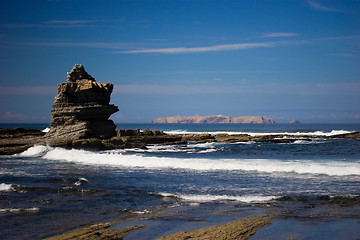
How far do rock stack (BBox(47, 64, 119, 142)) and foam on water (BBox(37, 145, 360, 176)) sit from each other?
112 inches

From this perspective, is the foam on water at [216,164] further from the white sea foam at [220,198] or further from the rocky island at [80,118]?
the white sea foam at [220,198]

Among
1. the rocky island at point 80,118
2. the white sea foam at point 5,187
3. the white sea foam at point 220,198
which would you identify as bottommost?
the white sea foam at point 220,198

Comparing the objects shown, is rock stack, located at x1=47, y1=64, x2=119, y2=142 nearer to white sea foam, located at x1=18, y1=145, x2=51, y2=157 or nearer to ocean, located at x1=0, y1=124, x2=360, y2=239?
white sea foam, located at x1=18, y1=145, x2=51, y2=157

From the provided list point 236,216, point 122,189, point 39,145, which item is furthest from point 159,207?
point 39,145

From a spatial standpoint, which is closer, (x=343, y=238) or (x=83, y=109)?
(x=343, y=238)

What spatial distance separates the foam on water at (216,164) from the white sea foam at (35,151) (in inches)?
16.6

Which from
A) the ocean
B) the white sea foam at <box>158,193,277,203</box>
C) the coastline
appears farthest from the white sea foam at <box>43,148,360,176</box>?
the coastline

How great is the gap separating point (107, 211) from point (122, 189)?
3.20m

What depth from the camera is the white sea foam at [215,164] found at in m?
15.9

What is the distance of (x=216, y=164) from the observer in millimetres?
18531

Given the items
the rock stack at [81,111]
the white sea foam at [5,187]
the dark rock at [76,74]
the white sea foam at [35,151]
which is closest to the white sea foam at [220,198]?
the white sea foam at [5,187]

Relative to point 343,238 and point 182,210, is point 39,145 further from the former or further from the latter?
point 343,238

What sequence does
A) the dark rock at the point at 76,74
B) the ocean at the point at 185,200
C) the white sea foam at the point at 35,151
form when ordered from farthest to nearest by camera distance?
the dark rock at the point at 76,74, the white sea foam at the point at 35,151, the ocean at the point at 185,200

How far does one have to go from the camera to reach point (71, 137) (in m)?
29.4
